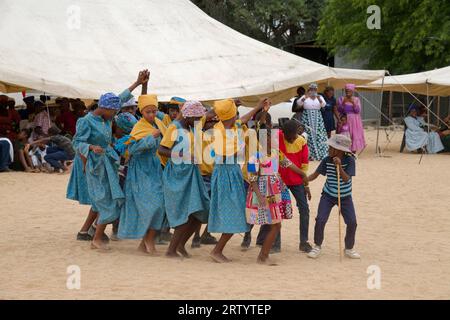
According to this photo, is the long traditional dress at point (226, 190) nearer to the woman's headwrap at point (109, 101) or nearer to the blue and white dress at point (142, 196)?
the blue and white dress at point (142, 196)

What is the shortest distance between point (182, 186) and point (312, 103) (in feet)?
36.6

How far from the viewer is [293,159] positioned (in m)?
8.06

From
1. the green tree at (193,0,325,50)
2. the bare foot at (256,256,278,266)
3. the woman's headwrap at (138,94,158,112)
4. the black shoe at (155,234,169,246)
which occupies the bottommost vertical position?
the black shoe at (155,234,169,246)

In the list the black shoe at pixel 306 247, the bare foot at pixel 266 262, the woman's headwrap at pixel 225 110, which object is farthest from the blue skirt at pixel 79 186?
the black shoe at pixel 306 247

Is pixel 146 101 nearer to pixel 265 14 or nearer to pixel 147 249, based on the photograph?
pixel 147 249

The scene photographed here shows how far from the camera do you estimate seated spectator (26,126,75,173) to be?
16.1 meters

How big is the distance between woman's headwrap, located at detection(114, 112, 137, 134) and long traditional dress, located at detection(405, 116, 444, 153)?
1331 centimetres

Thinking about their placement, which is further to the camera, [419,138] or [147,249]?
[419,138]

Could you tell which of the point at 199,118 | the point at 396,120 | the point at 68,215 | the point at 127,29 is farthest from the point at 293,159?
the point at 396,120

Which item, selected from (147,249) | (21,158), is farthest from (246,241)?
(21,158)

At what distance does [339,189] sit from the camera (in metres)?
7.79

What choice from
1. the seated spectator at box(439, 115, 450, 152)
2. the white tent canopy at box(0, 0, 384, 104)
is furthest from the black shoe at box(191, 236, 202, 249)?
the seated spectator at box(439, 115, 450, 152)

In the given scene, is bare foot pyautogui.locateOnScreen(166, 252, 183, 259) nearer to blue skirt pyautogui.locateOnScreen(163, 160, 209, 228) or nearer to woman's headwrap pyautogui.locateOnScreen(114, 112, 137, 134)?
blue skirt pyautogui.locateOnScreen(163, 160, 209, 228)

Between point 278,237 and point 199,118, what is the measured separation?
1.41 metres
